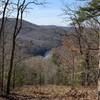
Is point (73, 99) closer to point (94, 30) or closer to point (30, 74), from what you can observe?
point (94, 30)

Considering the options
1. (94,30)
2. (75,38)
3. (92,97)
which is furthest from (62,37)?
(92,97)

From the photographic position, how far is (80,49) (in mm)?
44000

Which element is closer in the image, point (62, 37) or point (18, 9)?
point (18, 9)

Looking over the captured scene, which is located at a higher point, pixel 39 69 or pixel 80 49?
pixel 80 49

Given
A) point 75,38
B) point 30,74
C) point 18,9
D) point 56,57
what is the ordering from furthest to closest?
1. point 56,57
2. point 30,74
3. point 75,38
4. point 18,9

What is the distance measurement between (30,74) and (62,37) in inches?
633

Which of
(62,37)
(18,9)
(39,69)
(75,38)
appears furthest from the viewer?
(39,69)

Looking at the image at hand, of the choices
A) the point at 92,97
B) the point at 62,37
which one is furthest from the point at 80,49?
the point at 92,97

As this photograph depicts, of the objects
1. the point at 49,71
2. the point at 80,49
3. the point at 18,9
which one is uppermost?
the point at 18,9

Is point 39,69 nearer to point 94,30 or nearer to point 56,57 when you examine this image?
point 56,57

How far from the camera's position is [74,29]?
44375 millimetres

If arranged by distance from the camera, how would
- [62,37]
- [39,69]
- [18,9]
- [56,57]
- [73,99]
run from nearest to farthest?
[73,99] → [18,9] → [62,37] → [39,69] → [56,57]

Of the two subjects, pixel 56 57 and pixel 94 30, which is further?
pixel 56 57

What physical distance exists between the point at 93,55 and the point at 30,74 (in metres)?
26.1
